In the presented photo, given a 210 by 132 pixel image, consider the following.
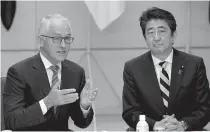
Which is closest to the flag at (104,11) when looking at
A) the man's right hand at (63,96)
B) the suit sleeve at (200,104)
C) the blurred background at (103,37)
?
the blurred background at (103,37)

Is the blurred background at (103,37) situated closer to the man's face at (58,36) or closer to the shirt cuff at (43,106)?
the man's face at (58,36)

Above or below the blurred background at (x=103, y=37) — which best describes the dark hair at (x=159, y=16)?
above

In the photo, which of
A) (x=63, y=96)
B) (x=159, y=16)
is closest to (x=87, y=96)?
(x=63, y=96)

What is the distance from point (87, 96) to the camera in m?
2.51

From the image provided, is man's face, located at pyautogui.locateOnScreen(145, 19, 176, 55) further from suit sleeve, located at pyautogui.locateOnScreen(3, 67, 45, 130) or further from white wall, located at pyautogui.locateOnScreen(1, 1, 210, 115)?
white wall, located at pyautogui.locateOnScreen(1, 1, 210, 115)

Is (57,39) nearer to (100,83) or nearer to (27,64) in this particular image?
(27,64)

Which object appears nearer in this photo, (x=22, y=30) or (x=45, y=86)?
(x=45, y=86)

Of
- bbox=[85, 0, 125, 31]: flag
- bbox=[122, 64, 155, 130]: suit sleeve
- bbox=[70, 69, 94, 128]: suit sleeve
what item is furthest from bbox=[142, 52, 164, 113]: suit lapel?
bbox=[85, 0, 125, 31]: flag

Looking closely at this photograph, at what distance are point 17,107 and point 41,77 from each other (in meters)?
0.24

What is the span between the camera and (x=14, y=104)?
8.41ft

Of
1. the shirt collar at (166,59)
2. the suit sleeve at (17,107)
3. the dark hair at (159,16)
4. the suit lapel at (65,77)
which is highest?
the dark hair at (159,16)

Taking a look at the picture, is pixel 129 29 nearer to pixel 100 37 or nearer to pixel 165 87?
pixel 100 37

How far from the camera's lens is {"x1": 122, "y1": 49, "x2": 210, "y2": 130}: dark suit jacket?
2.76 meters

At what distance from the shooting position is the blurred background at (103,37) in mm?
5258
